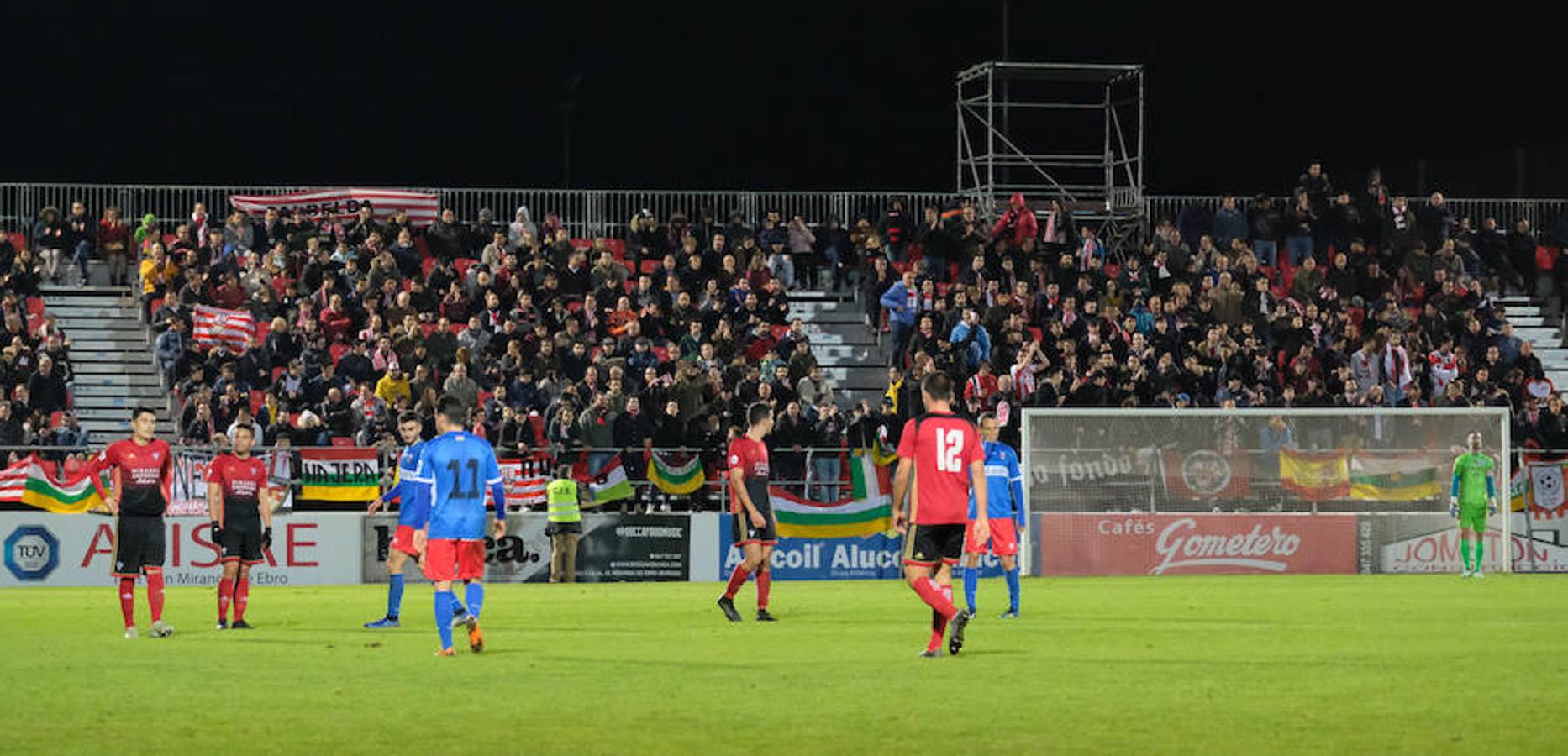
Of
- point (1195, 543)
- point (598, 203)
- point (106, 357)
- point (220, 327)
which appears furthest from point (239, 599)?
point (598, 203)

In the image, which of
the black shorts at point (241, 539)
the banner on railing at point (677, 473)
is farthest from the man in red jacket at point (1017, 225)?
the black shorts at point (241, 539)

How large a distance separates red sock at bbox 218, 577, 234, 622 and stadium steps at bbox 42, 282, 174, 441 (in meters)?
14.2

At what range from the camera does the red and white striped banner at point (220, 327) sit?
113 ft

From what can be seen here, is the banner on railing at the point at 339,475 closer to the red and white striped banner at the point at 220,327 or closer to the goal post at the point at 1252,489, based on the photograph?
the red and white striped banner at the point at 220,327

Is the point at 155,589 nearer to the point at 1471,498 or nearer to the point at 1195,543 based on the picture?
the point at 1195,543

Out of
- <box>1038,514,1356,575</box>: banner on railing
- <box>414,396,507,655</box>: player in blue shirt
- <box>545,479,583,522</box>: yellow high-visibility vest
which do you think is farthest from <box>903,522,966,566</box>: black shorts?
<box>1038,514,1356,575</box>: banner on railing

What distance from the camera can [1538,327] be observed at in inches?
1682

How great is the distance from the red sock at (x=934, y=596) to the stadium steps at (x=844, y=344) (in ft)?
71.7

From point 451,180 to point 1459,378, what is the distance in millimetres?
28283

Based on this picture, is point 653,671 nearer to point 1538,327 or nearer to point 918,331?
point 918,331

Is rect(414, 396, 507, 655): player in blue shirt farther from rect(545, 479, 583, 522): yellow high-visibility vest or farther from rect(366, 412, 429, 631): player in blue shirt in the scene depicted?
rect(545, 479, 583, 522): yellow high-visibility vest

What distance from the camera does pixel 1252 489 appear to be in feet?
106

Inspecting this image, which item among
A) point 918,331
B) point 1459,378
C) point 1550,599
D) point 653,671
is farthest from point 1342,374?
point 653,671

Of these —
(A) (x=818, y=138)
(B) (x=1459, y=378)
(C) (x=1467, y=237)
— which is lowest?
(B) (x=1459, y=378)
